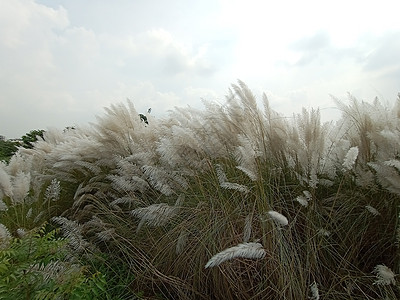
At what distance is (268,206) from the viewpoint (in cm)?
220

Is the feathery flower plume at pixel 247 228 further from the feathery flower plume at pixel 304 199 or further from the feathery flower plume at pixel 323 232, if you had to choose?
the feathery flower plume at pixel 323 232

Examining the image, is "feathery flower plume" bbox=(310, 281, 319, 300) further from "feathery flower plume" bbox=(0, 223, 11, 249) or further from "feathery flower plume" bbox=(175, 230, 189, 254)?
"feathery flower plume" bbox=(0, 223, 11, 249)

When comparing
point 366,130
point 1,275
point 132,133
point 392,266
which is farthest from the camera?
point 132,133

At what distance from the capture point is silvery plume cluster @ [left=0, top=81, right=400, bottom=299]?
2102 millimetres

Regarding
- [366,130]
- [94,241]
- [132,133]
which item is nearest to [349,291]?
[366,130]

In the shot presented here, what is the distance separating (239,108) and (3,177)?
1.63m

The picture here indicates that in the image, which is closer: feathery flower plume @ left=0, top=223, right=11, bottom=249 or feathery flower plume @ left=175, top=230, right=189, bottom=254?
feathery flower plume @ left=0, top=223, right=11, bottom=249

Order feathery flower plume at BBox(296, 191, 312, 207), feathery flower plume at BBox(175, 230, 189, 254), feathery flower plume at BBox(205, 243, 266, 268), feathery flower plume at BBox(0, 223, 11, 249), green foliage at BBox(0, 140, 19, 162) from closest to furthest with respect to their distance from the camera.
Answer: feathery flower plume at BBox(205, 243, 266, 268)
feathery flower plume at BBox(0, 223, 11, 249)
feathery flower plume at BBox(296, 191, 312, 207)
feathery flower plume at BBox(175, 230, 189, 254)
green foliage at BBox(0, 140, 19, 162)

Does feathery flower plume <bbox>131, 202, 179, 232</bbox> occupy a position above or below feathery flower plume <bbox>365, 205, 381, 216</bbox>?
above

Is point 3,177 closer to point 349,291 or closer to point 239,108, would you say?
point 239,108

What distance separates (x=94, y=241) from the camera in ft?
9.64

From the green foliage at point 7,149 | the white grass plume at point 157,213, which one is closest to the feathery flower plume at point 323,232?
the white grass plume at point 157,213

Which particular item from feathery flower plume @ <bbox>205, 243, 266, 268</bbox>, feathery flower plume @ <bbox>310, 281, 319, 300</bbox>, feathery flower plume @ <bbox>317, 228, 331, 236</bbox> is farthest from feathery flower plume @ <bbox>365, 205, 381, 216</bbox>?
feathery flower plume @ <bbox>205, 243, 266, 268</bbox>

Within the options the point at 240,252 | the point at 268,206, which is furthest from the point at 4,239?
the point at 268,206
